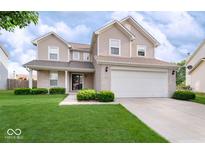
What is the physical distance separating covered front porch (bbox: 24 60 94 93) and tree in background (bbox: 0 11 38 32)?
7191mm

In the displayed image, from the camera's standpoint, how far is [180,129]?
4.92 m

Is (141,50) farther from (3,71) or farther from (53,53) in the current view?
(3,71)

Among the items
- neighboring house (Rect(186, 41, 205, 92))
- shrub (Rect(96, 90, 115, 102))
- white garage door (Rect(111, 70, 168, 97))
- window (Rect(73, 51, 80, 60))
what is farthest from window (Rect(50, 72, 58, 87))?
neighboring house (Rect(186, 41, 205, 92))

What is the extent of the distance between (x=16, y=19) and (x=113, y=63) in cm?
608

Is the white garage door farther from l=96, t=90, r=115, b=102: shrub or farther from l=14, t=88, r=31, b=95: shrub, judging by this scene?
l=14, t=88, r=31, b=95: shrub

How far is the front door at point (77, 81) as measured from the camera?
1692cm

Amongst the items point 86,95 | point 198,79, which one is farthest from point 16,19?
point 198,79

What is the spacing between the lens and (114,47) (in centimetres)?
1338

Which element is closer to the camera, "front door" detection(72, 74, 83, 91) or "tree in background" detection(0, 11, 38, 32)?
"tree in background" detection(0, 11, 38, 32)

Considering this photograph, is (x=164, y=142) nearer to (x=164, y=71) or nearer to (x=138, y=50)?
(x=164, y=71)

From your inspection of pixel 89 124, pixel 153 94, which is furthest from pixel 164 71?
pixel 89 124

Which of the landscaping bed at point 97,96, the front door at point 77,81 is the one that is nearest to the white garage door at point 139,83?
the landscaping bed at point 97,96

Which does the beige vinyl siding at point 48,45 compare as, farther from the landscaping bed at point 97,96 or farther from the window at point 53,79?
the landscaping bed at point 97,96

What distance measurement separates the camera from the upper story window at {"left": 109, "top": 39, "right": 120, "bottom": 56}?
13.3 m
